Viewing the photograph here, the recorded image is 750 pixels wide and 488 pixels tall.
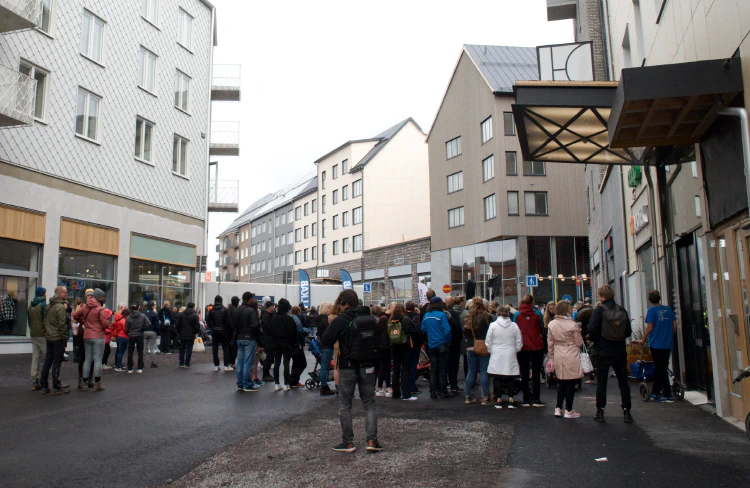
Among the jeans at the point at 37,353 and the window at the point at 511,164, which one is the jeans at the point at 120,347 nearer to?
the jeans at the point at 37,353

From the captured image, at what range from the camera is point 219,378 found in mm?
15070

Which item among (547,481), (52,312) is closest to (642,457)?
(547,481)

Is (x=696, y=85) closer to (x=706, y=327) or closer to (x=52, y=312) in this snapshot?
(x=706, y=327)

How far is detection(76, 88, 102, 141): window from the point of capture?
21.9m

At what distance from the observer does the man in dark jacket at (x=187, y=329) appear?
17.5 metres

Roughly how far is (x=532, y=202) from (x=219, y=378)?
29.4 meters

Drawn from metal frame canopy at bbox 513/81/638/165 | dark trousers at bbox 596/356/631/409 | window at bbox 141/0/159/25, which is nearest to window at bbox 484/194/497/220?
window at bbox 141/0/159/25

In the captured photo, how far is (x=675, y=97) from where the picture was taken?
25.8 feet

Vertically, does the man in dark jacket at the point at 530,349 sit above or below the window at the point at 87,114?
below

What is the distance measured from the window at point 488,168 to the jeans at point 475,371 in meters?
30.8

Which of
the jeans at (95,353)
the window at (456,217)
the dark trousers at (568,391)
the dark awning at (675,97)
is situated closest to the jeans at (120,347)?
the jeans at (95,353)

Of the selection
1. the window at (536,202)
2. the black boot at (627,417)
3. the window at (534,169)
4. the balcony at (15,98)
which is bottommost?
the black boot at (627,417)

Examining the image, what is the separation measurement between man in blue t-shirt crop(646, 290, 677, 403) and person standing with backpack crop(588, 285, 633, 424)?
195cm

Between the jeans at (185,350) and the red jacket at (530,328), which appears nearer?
the red jacket at (530,328)
